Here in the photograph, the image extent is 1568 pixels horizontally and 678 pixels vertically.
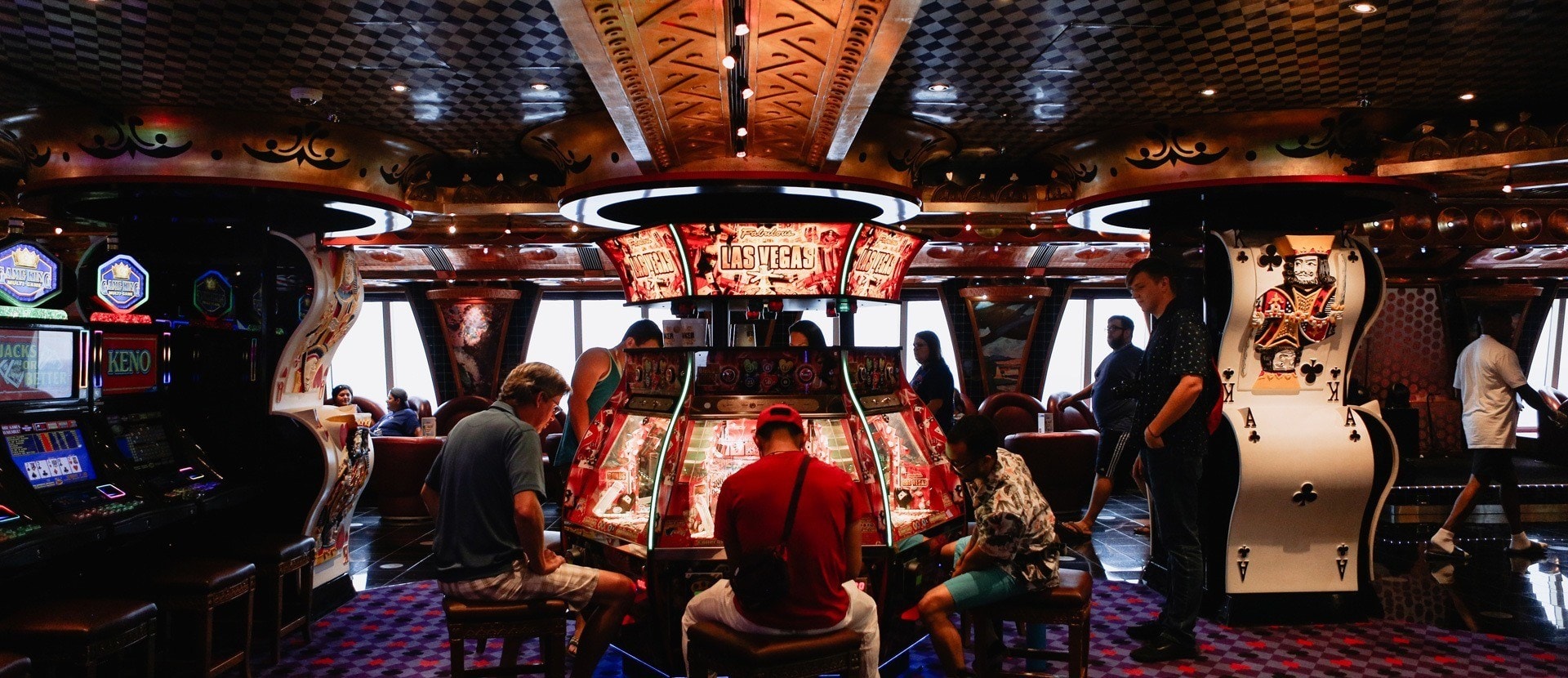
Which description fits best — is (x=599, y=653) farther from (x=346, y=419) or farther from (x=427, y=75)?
(x=346, y=419)

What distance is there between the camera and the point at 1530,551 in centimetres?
664

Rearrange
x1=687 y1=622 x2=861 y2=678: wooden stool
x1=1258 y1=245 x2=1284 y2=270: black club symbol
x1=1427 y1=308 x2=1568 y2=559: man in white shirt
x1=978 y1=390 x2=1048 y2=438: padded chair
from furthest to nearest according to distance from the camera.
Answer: x1=978 y1=390 x2=1048 y2=438: padded chair, x1=1427 y1=308 x2=1568 y2=559: man in white shirt, x1=1258 y1=245 x2=1284 y2=270: black club symbol, x1=687 y1=622 x2=861 y2=678: wooden stool

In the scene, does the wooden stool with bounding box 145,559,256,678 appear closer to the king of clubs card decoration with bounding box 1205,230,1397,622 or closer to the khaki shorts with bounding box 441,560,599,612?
the khaki shorts with bounding box 441,560,599,612

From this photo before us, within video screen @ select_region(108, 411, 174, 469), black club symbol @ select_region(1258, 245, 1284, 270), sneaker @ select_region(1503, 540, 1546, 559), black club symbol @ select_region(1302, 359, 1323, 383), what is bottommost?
sneaker @ select_region(1503, 540, 1546, 559)

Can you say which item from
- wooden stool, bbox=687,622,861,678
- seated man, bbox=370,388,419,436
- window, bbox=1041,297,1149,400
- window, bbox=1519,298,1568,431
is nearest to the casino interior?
wooden stool, bbox=687,622,861,678

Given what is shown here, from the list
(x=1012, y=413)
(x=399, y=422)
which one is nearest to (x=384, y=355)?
(x=399, y=422)

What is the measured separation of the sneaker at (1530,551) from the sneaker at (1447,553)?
26cm

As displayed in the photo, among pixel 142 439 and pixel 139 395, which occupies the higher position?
pixel 139 395

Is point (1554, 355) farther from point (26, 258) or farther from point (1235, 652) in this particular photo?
point (26, 258)

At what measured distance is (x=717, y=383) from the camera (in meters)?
4.38

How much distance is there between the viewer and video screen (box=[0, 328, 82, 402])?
397 cm

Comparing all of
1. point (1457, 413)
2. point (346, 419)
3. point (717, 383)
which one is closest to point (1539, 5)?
point (717, 383)

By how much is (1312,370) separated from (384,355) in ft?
40.2

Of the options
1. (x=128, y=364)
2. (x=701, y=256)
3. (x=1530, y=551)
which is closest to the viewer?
(x=701, y=256)
